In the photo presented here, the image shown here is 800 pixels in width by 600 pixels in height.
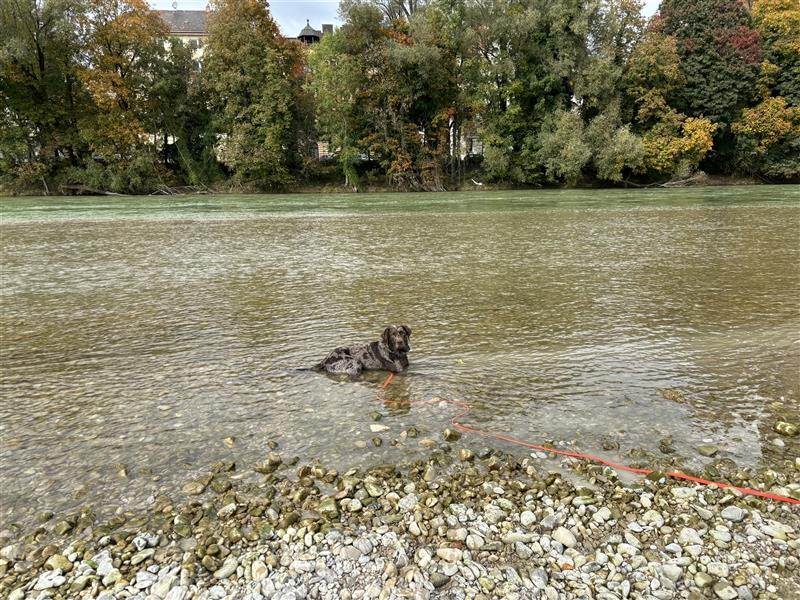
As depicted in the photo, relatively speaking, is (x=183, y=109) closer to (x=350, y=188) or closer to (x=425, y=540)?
(x=350, y=188)

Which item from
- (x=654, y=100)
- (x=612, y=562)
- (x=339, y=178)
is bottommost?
Result: (x=612, y=562)

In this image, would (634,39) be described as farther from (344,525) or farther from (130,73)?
(344,525)

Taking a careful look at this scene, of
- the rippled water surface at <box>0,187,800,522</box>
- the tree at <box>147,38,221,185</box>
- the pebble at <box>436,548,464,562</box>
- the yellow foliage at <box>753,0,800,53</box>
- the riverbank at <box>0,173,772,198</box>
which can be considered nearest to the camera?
the pebble at <box>436,548,464,562</box>

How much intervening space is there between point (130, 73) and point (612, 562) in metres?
43.2

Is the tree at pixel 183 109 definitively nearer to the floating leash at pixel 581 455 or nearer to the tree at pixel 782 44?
the floating leash at pixel 581 455

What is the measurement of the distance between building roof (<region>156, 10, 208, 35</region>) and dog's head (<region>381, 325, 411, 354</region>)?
8297 centimetres

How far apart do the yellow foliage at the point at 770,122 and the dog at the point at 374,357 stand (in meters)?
44.0

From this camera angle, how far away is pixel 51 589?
2.34 metres

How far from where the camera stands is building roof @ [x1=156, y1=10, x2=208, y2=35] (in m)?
75.1

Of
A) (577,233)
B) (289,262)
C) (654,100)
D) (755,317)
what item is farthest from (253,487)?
(654,100)

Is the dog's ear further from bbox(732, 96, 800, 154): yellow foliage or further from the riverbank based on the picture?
bbox(732, 96, 800, 154): yellow foliage

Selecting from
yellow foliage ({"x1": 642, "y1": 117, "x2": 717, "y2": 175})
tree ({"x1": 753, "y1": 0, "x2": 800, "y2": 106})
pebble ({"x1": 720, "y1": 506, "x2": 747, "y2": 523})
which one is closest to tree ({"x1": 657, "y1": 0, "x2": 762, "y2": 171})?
tree ({"x1": 753, "y1": 0, "x2": 800, "y2": 106})

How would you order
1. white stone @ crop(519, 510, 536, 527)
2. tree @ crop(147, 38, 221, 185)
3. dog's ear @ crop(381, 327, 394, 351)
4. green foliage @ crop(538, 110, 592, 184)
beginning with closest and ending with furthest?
white stone @ crop(519, 510, 536, 527) → dog's ear @ crop(381, 327, 394, 351) → green foliage @ crop(538, 110, 592, 184) → tree @ crop(147, 38, 221, 185)

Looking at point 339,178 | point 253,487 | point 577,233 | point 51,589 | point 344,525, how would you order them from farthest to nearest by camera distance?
1. point 339,178
2. point 577,233
3. point 253,487
4. point 344,525
5. point 51,589
